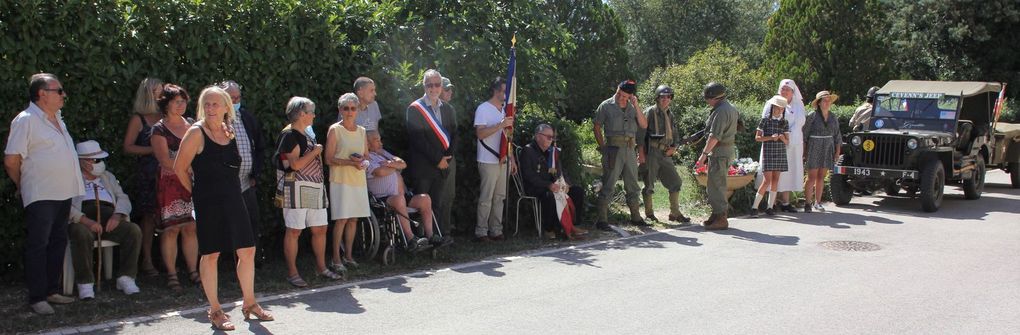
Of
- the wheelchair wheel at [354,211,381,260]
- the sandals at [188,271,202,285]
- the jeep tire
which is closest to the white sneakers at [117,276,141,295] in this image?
the sandals at [188,271,202,285]

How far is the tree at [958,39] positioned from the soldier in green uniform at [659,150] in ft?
74.2

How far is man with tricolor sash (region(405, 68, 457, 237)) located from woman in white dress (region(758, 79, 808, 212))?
532cm

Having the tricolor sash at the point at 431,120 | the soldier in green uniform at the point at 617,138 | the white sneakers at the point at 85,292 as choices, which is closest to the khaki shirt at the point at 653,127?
the soldier in green uniform at the point at 617,138

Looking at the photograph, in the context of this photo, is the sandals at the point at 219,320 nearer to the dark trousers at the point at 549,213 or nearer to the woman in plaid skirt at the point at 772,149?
the dark trousers at the point at 549,213

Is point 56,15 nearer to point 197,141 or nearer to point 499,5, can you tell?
point 197,141

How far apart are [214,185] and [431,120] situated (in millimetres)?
3235

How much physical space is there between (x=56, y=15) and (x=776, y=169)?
8.95 meters

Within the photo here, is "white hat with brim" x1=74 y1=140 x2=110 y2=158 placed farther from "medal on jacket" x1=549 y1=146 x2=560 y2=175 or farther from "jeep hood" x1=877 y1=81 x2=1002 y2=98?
"jeep hood" x1=877 y1=81 x2=1002 y2=98

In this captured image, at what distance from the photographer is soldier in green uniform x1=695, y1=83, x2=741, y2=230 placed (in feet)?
34.9

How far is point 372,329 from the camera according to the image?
590 cm

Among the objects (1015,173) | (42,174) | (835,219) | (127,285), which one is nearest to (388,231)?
(127,285)

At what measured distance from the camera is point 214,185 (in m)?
5.67

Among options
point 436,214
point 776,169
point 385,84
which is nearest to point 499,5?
point 385,84

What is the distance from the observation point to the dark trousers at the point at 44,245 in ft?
20.1
